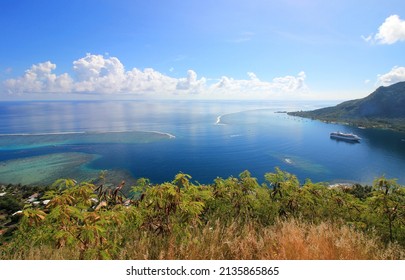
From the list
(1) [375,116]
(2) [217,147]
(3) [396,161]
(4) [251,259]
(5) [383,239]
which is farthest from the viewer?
(1) [375,116]

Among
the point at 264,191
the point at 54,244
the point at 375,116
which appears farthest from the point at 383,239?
the point at 375,116

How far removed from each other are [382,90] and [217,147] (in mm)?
167455

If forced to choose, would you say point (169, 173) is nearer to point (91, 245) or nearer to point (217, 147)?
point (217, 147)

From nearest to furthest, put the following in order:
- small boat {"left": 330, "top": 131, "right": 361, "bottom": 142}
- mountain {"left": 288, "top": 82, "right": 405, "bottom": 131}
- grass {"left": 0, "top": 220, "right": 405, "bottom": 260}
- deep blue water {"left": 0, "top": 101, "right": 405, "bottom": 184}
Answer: grass {"left": 0, "top": 220, "right": 405, "bottom": 260} < deep blue water {"left": 0, "top": 101, "right": 405, "bottom": 184} < small boat {"left": 330, "top": 131, "right": 361, "bottom": 142} < mountain {"left": 288, "top": 82, "right": 405, "bottom": 131}

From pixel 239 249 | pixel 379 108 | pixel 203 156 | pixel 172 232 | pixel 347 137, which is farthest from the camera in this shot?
pixel 379 108

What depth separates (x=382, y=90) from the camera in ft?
573

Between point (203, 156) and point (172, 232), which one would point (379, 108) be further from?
point (172, 232)

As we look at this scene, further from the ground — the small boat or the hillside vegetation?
the hillside vegetation

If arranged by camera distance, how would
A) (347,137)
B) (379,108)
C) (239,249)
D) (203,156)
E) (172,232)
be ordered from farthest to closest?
(379,108) < (347,137) < (203,156) < (172,232) < (239,249)

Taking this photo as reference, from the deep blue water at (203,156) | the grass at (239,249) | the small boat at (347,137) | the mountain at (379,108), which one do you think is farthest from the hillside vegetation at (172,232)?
the mountain at (379,108)

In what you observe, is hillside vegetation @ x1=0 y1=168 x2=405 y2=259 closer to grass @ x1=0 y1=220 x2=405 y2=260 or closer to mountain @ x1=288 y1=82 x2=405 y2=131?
grass @ x1=0 y1=220 x2=405 y2=260

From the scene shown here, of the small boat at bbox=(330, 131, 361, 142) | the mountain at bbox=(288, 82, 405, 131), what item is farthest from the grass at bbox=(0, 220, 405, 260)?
the mountain at bbox=(288, 82, 405, 131)

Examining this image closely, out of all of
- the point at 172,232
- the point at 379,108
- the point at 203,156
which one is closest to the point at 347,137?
the point at 203,156

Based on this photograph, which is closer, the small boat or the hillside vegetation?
the hillside vegetation
